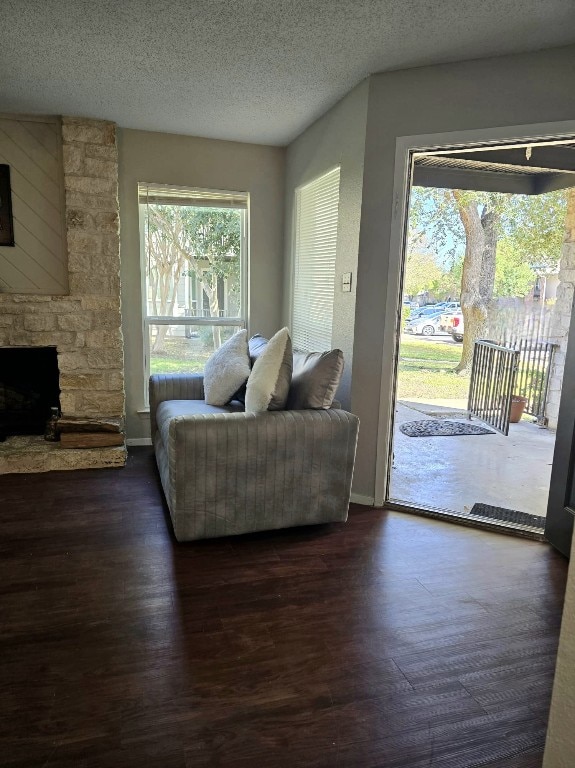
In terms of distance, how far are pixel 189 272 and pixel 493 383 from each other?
3.25 meters

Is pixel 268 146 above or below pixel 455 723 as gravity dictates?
above

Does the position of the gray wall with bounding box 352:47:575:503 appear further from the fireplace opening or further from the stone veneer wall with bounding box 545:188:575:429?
the fireplace opening

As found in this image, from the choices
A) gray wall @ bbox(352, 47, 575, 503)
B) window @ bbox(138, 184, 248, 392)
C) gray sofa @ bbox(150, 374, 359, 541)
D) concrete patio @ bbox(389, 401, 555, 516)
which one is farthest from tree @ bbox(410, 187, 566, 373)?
gray sofa @ bbox(150, 374, 359, 541)

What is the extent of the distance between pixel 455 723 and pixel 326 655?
0.47 m

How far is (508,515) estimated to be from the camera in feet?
10.2

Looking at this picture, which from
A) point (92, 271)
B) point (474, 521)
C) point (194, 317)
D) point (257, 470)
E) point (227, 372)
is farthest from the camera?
point (194, 317)

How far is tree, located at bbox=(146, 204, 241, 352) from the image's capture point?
400cm

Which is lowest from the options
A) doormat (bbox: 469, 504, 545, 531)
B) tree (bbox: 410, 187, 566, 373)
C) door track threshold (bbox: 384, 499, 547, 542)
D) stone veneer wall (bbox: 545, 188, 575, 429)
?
doormat (bbox: 469, 504, 545, 531)

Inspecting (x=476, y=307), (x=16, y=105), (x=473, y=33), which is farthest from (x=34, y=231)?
(x=476, y=307)

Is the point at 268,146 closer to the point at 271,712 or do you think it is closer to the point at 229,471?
the point at 229,471

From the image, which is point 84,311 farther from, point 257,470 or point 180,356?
point 257,470

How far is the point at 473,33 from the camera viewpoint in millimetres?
2223

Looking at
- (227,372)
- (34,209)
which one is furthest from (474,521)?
(34,209)

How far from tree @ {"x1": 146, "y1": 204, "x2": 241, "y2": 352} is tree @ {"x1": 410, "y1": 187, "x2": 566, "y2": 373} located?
1827 millimetres
